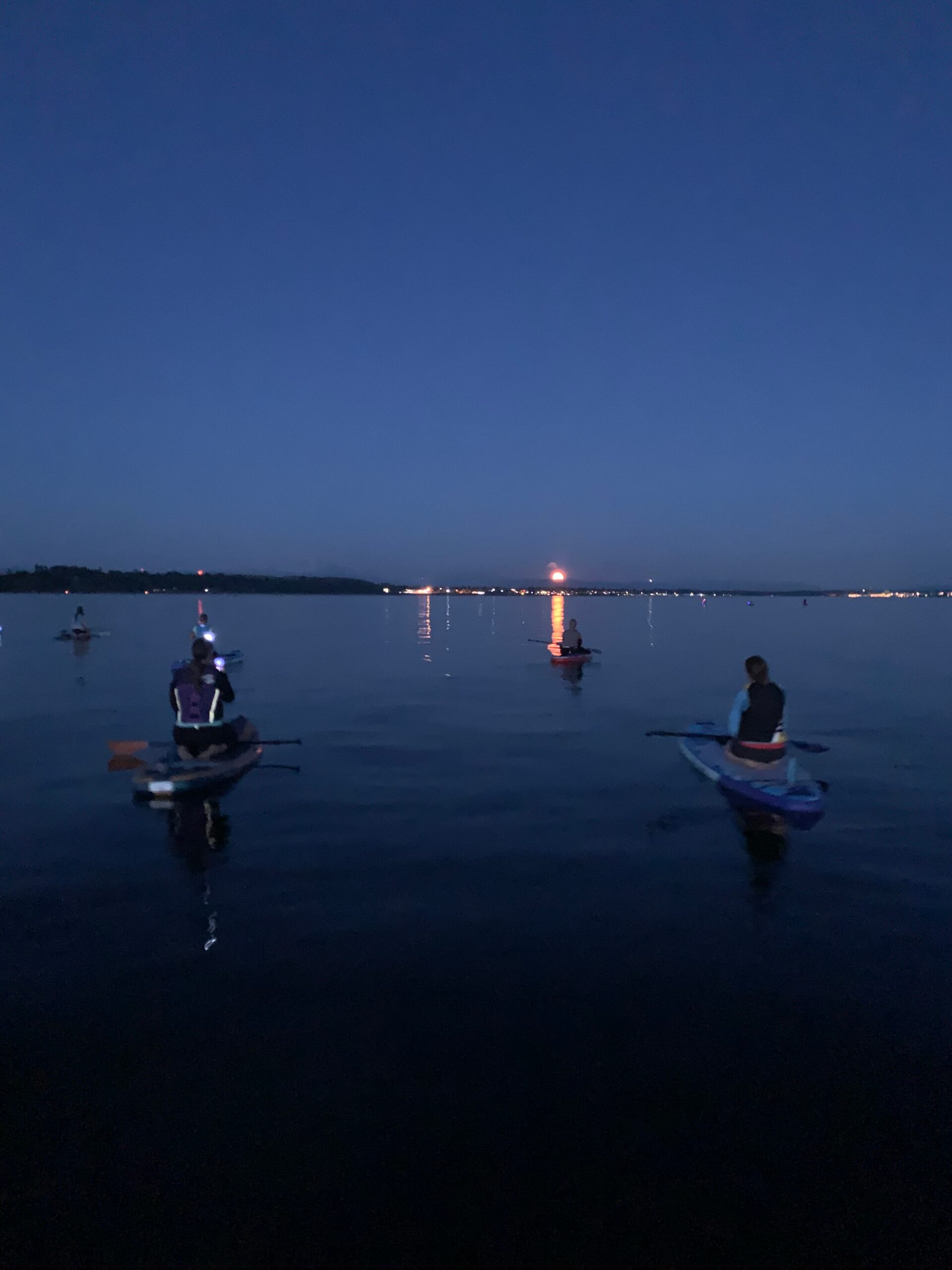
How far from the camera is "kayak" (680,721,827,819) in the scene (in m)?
13.3

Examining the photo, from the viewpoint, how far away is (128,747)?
1692cm

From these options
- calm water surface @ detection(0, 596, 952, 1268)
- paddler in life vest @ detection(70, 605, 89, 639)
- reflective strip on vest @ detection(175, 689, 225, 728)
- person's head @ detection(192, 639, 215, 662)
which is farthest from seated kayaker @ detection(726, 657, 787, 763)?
paddler in life vest @ detection(70, 605, 89, 639)

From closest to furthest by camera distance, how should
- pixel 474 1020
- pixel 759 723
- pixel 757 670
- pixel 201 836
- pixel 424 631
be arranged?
pixel 474 1020, pixel 201 836, pixel 757 670, pixel 759 723, pixel 424 631

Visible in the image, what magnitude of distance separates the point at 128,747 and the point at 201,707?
3.24 metres

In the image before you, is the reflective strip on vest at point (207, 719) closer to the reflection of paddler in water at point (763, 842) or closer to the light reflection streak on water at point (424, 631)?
the reflection of paddler in water at point (763, 842)

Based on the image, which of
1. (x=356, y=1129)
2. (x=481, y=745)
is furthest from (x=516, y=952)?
(x=481, y=745)

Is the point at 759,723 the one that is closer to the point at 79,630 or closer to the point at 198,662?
the point at 198,662

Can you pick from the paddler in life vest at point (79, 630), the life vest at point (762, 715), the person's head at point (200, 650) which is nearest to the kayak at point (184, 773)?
the person's head at point (200, 650)

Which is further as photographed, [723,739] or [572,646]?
[572,646]

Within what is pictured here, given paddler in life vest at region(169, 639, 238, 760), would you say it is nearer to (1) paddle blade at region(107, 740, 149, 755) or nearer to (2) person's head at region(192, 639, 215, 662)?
(2) person's head at region(192, 639, 215, 662)

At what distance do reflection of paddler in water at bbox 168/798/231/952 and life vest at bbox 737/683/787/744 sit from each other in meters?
9.58

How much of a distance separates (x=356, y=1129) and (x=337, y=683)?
27915mm

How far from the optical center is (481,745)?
20156 mm

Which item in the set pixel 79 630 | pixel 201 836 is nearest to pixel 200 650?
pixel 201 836
